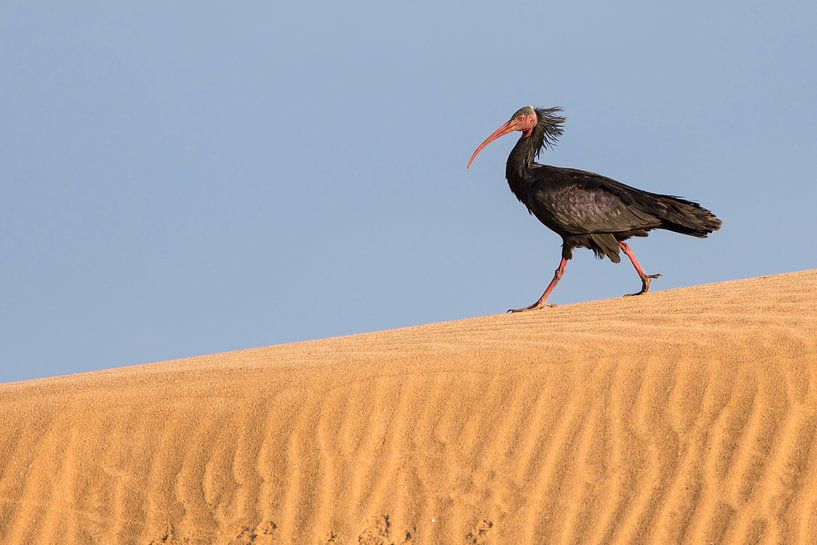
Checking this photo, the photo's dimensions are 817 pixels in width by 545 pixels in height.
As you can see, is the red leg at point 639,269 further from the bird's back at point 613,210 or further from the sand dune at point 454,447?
the sand dune at point 454,447

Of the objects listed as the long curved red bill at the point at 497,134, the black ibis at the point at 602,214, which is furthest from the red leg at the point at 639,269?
the long curved red bill at the point at 497,134

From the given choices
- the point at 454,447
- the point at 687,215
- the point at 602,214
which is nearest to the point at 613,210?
the point at 602,214

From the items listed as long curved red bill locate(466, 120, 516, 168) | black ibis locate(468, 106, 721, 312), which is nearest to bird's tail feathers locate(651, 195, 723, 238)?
black ibis locate(468, 106, 721, 312)

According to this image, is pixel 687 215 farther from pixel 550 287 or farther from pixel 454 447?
pixel 454 447

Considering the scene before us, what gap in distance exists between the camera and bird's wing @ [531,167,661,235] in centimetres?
1037

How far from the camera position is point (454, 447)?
6.25 metres

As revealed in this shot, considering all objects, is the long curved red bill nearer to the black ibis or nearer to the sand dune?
the black ibis

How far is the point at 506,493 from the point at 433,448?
22.7 inches

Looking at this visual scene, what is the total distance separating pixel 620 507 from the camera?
18.6ft

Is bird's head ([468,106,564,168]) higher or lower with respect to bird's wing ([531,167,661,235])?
higher

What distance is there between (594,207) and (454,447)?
4666 mm

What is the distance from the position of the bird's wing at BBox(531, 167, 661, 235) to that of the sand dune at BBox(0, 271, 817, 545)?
2.88 metres

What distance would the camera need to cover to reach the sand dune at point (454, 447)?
18.7 ft

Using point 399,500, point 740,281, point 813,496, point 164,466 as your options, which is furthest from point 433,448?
point 740,281
